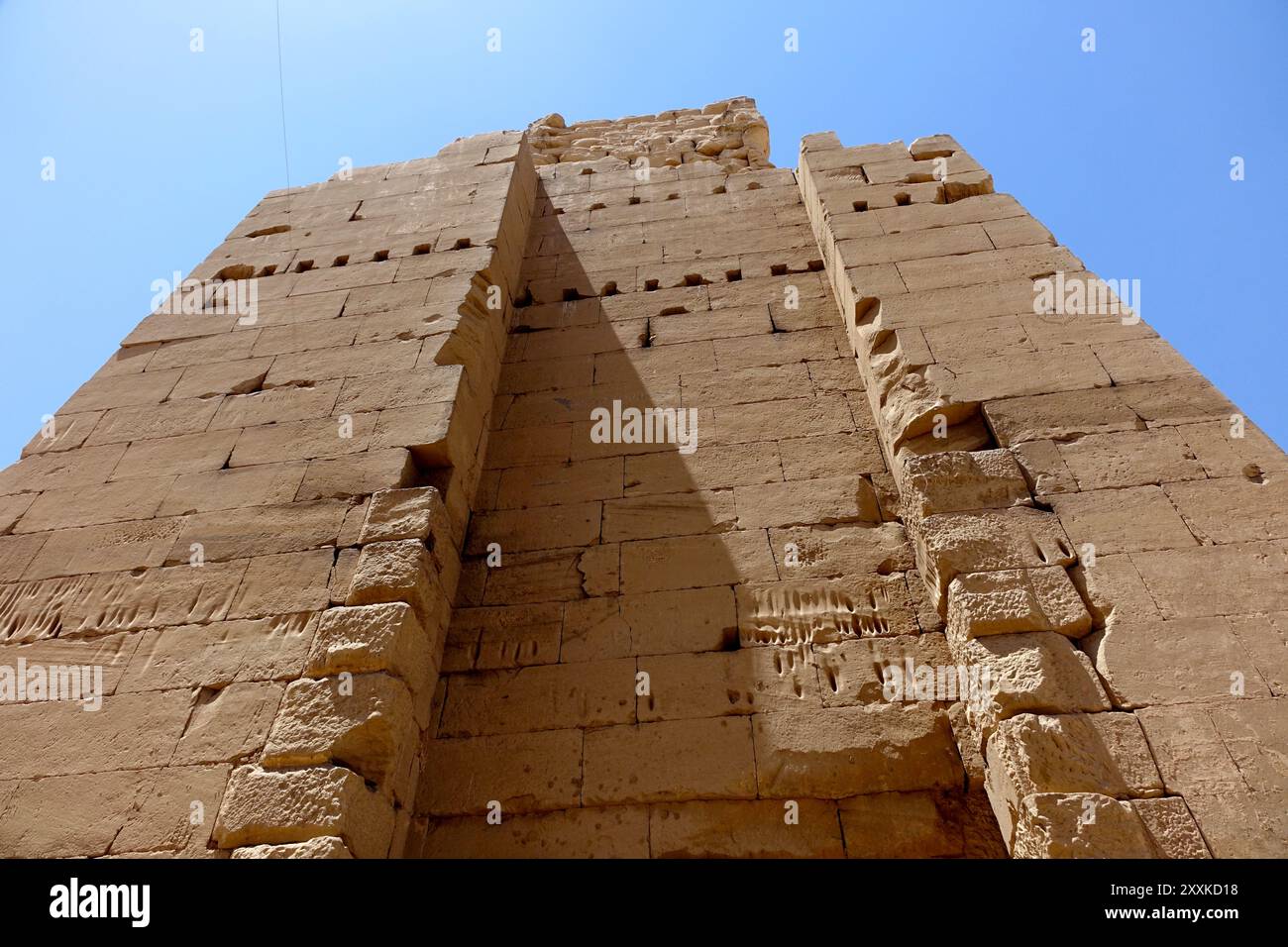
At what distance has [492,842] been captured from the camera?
354 centimetres

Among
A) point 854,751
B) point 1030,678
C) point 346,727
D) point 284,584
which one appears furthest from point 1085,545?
point 284,584

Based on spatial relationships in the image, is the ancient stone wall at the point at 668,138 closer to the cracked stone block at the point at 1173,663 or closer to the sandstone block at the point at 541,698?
the sandstone block at the point at 541,698

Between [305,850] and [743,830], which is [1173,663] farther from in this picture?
[305,850]

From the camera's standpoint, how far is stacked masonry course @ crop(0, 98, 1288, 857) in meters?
3.09

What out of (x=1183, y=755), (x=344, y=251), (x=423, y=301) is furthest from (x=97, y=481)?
(x=1183, y=755)

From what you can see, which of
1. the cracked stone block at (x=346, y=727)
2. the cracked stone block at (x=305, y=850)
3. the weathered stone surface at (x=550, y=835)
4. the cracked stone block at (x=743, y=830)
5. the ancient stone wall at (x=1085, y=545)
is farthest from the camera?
the weathered stone surface at (x=550, y=835)

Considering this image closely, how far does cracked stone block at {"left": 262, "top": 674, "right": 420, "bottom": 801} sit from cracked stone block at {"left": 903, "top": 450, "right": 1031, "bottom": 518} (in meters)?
2.54

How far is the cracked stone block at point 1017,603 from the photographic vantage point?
325 centimetres

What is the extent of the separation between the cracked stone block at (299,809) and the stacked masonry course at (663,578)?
2 centimetres

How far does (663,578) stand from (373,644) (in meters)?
1.55

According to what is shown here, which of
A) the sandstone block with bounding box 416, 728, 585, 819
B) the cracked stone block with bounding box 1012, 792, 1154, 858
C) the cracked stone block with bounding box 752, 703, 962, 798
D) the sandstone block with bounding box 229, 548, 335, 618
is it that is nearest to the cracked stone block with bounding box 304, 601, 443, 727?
the sandstone block with bounding box 229, 548, 335, 618

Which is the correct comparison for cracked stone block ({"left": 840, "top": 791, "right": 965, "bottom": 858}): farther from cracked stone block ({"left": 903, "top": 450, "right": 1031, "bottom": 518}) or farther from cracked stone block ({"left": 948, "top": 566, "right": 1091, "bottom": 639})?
cracked stone block ({"left": 903, "top": 450, "right": 1031, "bottom": 518})

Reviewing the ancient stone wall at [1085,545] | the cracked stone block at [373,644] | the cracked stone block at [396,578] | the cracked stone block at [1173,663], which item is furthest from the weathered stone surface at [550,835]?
the cracked stone block at [1173,663]
